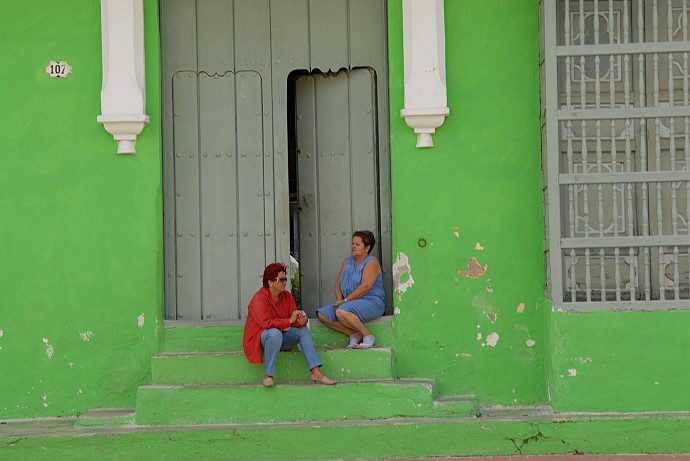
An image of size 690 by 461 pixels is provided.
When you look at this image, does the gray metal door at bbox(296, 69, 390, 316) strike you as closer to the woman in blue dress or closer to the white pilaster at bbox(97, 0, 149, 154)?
the woman in blue dress

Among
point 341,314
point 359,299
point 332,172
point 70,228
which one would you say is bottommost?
point 341,314

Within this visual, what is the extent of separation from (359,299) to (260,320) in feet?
2.94

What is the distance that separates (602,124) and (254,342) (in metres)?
3.15

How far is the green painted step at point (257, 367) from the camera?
8555mm

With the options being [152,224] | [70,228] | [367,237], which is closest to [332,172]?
[367,237]

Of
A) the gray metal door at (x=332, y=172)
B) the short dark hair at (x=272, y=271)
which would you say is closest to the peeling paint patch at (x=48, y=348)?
the short dark hair at (x=272, y=271)

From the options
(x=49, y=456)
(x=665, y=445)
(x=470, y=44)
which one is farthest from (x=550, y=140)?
(x=49, y=456)

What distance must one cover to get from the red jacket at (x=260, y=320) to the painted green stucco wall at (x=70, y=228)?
3.03ft

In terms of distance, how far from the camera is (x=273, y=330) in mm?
8289

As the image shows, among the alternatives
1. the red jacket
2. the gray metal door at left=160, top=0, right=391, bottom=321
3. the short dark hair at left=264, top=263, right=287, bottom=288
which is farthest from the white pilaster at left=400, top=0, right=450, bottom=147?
the red jacket

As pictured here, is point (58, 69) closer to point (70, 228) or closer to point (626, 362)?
point (70, 228)

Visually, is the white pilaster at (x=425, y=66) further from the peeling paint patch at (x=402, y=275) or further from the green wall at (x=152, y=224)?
the peeling paint patch at (x=402, y=275)

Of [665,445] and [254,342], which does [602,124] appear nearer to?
[665,445]

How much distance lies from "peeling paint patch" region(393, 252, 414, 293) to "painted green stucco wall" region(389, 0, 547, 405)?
0.11 feet
